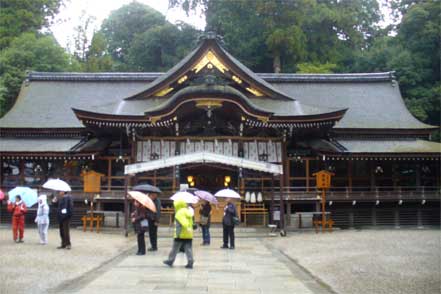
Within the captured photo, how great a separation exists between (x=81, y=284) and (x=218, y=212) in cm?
1432

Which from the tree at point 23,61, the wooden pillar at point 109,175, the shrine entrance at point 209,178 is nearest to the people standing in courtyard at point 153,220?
the wooden pillar at point 109,175

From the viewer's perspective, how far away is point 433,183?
2812cm

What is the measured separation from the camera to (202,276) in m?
11.5

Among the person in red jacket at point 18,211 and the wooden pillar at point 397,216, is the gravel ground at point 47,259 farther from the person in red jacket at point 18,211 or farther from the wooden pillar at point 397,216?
the wooden pillar at point 397,216

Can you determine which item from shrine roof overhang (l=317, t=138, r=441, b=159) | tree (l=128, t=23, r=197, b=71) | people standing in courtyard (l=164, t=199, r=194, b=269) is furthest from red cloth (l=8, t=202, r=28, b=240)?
tree (l=128, t=23, r=197, b=71)

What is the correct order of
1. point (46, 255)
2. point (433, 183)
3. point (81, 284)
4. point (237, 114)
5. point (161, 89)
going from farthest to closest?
point (433, 183) < point (161, 89) < point (237, 114) < point (46, 255) < point (81, 284)

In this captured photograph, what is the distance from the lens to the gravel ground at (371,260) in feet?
34.4

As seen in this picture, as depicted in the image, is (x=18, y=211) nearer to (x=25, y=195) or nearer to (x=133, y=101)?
(x=25, y=195)

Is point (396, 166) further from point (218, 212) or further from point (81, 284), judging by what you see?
point (81, 284)

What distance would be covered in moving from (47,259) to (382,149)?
1796 cm

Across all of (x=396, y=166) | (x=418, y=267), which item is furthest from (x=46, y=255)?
(x=396, y=166)

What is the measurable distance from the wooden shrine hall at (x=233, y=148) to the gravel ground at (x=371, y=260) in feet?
13.3

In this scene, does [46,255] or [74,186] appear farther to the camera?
[74,186]

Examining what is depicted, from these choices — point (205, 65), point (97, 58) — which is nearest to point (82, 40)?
point (97, 58)
